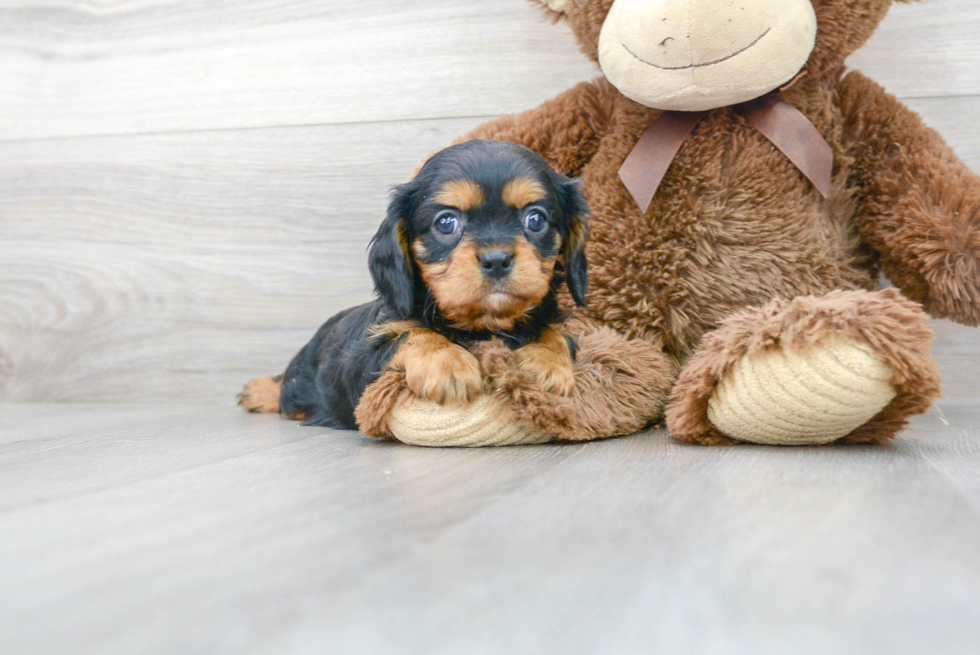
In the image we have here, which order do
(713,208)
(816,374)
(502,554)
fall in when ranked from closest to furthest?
1. (502,554)
2. (816,374)
3. (713,208)

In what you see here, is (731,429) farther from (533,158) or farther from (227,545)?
(227,545)

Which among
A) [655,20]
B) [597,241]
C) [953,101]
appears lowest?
Answer: [597,241]

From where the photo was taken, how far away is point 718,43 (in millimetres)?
1592

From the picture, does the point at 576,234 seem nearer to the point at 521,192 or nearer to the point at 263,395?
the point at 521,192

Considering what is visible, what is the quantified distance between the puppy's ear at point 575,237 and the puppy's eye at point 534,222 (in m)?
0.12

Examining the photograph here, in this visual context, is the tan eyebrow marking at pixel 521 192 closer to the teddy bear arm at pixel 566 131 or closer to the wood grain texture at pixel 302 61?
the teddy bear arm at pixel 566 131

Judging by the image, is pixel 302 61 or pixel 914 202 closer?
pixel 914 202

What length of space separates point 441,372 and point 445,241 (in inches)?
10.3

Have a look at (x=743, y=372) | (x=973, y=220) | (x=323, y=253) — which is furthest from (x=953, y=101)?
(x=323, y=253)

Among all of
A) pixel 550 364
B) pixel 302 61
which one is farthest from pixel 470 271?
pixel 302 61

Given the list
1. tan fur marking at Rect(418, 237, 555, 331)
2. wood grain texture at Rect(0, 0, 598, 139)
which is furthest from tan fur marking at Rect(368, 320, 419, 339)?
wood grain texture at Rect(0, 0, 598, 139)

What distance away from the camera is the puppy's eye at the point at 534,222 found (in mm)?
1544

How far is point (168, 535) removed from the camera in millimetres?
888

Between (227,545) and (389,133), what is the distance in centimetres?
182
